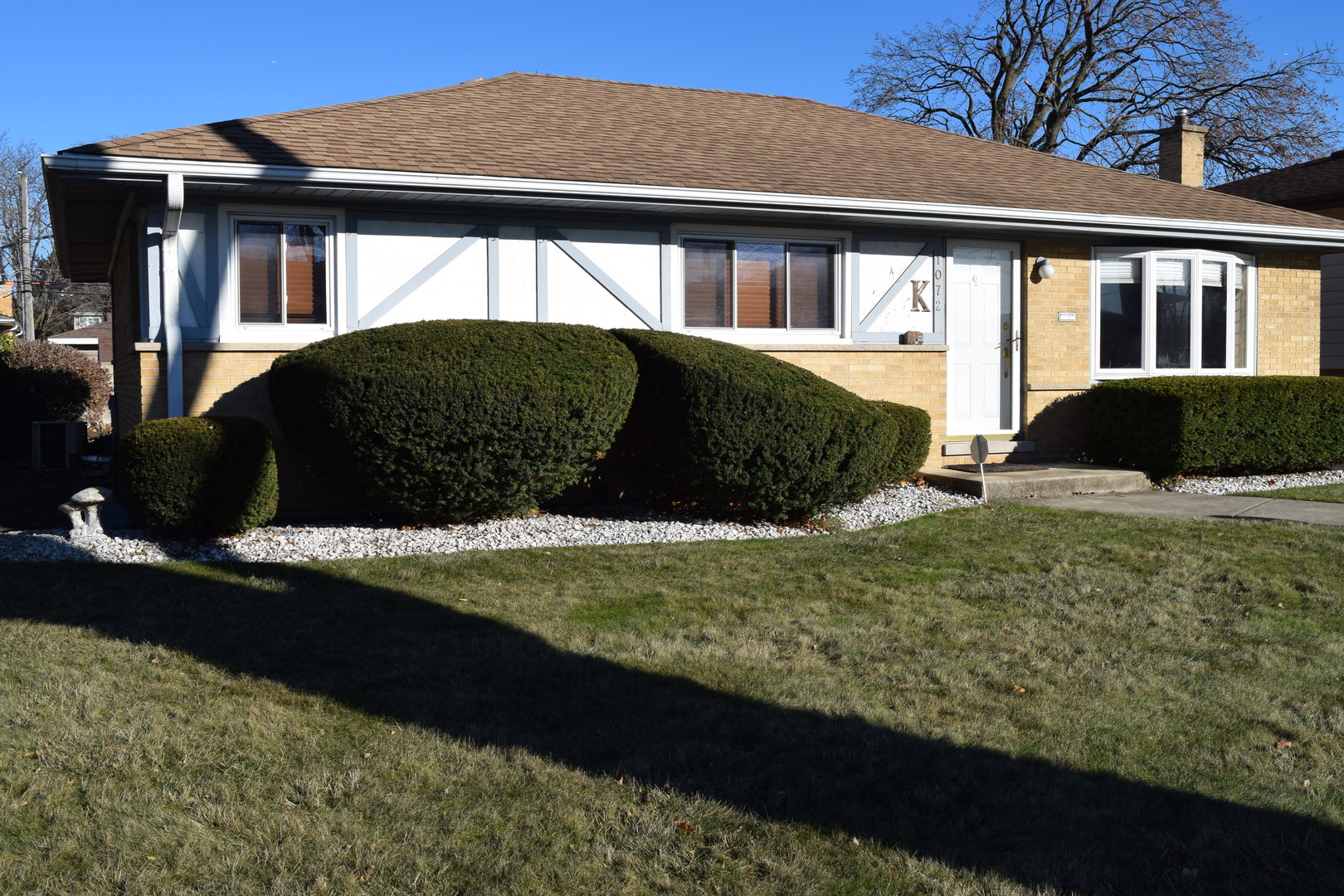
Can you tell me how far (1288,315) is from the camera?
14219 mm

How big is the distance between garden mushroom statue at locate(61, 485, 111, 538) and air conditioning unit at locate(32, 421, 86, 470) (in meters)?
7.31

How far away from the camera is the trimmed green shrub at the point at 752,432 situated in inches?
351

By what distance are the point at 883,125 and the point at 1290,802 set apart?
43.2ft

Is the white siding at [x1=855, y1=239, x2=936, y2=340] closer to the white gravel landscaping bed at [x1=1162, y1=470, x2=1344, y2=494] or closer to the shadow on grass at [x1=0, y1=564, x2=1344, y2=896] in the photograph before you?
the white gravel landscaping bed at [x1=1162, y1=470, x2=1344, y2=494]

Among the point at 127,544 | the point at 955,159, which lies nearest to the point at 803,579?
the point at 127,544

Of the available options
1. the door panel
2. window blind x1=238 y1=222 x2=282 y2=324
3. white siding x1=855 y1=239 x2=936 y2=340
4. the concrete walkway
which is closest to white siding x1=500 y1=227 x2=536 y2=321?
window blind x1=238 y1=222 x2=282 y2=324

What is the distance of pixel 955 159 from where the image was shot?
14.1m

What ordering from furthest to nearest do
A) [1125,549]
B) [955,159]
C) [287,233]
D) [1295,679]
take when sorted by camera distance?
[955,159], [287,233], [1125,549], [1295,679]

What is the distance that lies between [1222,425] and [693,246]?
5.82 metres

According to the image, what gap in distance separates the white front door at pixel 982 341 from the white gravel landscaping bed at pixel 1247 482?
6.64ft

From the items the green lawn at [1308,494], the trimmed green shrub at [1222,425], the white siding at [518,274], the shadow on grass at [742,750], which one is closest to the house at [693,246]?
the white siding at [518,274]

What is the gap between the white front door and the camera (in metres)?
12.8

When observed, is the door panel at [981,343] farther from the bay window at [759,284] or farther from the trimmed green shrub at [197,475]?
the trimmed green shrub at [197,475]

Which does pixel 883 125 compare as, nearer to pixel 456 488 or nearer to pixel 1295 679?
pixel 456 488
